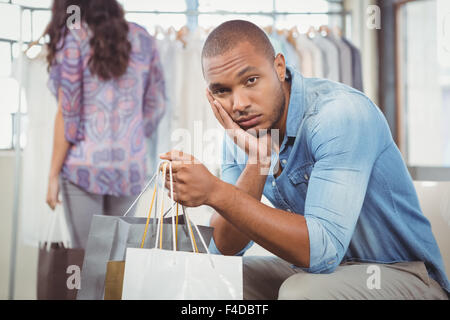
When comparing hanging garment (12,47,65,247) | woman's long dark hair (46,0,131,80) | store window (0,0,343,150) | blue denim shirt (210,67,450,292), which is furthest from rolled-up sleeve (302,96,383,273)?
hanging garment (12,47,65,247)

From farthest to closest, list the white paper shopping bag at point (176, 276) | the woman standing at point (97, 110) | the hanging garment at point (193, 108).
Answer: the hanging garment at point (193, 108), the woman standing at point (97, 110), the white paper shopping bag at point (176, 276)

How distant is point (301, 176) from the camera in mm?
854

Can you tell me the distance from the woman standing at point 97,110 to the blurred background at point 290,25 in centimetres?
6

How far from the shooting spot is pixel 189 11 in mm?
1192

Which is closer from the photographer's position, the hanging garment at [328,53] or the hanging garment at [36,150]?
the hanging garment at [36,150]

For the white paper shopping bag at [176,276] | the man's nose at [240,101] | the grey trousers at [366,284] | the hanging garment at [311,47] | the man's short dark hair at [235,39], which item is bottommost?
the grey trousers at [366,284]

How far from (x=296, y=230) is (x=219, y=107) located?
31 centimetres

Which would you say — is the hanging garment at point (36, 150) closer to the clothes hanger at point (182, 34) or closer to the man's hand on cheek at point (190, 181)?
the clothes hanger at point (182, 34)

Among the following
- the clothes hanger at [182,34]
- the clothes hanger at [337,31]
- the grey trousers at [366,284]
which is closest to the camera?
the grey trousers at [366,284]

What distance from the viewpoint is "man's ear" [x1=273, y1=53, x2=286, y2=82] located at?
873 mm

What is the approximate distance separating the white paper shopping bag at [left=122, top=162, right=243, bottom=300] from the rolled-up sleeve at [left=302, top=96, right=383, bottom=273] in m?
0.17

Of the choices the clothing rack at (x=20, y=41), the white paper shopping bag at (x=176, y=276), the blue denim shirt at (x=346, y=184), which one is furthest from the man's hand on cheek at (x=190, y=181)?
the clothing rack at (x=20, y=41)

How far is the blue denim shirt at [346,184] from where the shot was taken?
0.72m

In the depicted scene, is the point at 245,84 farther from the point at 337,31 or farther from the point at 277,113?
the point at 337,31
